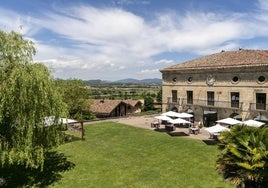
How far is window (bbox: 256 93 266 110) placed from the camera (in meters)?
30.4

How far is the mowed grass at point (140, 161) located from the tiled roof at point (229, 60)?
12232mm

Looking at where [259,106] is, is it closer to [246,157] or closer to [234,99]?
[234,99]

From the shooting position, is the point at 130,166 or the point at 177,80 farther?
the point at 177,80

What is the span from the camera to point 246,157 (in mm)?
9797

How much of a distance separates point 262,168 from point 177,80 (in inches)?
1244

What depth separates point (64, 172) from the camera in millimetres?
18375

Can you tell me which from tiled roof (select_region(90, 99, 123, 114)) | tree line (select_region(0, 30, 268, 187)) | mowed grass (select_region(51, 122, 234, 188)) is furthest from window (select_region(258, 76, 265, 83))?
tiled roof (select_region(90, 99, 123, 114))

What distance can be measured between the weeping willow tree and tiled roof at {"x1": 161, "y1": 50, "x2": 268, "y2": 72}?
2486cm

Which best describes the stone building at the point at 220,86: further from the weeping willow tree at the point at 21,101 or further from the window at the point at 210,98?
the weeping willow tree at the point at 21,101

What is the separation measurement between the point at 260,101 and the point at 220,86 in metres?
5.55

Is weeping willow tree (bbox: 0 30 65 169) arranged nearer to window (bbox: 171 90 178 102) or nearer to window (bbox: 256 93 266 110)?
window (bbox: 256 93 266 110)

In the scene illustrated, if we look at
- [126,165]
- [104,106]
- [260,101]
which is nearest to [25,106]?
[126,165]

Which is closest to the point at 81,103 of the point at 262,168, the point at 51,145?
the point at 51,145

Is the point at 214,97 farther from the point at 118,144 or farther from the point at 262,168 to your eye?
the point at 262,168
